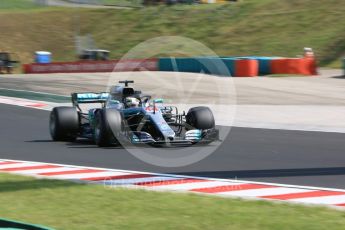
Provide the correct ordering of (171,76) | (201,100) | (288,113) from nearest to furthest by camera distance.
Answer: (288,113) → (201,100) → (171,76)

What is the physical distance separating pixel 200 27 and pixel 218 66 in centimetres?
1373

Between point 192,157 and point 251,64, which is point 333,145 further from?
point 251,64

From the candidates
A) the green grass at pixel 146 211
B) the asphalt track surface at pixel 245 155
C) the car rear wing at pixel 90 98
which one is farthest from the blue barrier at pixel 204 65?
the green grass at pixel 146 211

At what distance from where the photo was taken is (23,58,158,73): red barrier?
109ft

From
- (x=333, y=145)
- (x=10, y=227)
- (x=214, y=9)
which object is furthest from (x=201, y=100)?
(x=214, y=9)

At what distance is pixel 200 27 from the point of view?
4606cm

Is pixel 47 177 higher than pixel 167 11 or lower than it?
lower

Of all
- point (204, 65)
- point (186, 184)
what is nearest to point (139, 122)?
point (186, 184)

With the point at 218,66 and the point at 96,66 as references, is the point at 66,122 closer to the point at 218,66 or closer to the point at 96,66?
the point at 218,66

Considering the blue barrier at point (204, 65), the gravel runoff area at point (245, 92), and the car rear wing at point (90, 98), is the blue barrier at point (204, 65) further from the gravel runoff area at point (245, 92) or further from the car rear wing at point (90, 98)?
the car rear wing at point (90, 98)

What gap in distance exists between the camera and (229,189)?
29.6 ft

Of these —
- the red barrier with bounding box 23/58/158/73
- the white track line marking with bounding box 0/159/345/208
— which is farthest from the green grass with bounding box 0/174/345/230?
the red barrier with bounding box 23/58/158/73

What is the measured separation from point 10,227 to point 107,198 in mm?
3663

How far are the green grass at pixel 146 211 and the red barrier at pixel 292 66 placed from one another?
22903mm
